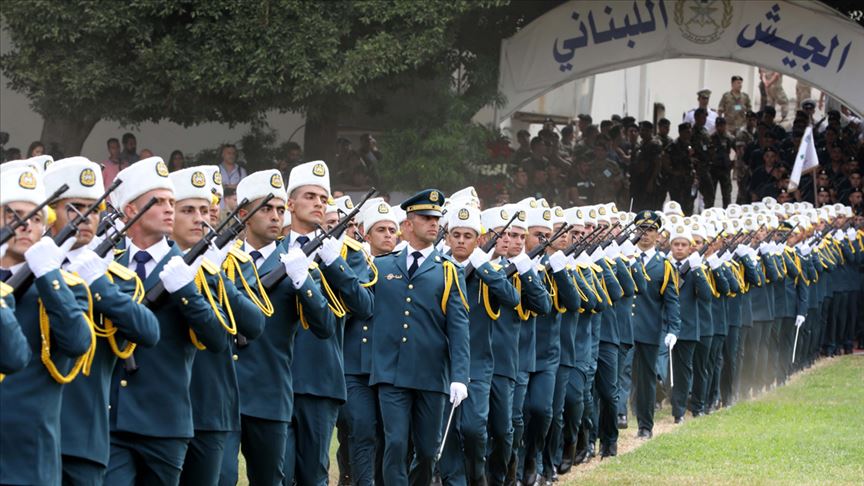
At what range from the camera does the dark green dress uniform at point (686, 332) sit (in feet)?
60.4

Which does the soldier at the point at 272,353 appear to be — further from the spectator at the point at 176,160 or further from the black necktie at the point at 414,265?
the spectator at the point at 176,160

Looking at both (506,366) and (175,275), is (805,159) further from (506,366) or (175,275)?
(175,275)

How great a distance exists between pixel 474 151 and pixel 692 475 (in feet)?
32.3

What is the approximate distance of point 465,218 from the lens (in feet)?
38.5

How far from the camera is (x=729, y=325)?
821 inches

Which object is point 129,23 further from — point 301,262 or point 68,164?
point 68,164

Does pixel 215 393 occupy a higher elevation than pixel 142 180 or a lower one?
lower

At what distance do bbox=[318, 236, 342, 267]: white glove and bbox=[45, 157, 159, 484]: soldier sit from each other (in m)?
2.24

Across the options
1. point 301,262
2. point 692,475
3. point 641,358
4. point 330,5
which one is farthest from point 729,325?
point 301,262

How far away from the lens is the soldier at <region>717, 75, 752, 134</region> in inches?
1244

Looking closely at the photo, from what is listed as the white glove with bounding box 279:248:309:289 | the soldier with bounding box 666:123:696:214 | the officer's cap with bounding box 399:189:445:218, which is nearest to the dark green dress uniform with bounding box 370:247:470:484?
the officer's cap with bounding box 399:189:445:218

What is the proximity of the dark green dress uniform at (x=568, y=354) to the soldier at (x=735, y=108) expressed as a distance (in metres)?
17.5

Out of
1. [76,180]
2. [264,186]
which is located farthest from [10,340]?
[264,186]

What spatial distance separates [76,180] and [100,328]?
1.99 ft
